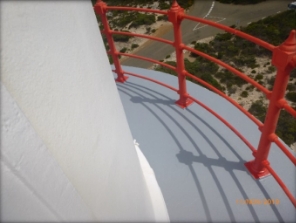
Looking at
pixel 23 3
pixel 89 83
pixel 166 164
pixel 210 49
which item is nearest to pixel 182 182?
pixel 166 164

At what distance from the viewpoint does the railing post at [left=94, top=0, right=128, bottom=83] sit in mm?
2516

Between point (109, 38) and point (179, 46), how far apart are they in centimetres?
90

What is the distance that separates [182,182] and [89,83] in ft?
4.58

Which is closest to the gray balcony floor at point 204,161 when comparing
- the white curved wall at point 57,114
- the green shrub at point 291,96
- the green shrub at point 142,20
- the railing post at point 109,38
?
the railing post at point 109,38

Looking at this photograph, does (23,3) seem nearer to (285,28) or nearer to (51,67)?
(51,67)

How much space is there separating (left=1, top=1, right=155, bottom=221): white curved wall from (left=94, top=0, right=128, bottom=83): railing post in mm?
1678

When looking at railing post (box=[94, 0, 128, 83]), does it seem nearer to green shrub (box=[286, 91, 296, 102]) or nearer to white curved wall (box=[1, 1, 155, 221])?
white curved wall (box=[1, 1, 155, 221])

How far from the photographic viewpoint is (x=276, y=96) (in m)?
1.50

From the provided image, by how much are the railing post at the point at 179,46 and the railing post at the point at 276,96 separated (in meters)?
0.83

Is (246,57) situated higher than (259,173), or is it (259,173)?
(259,173)

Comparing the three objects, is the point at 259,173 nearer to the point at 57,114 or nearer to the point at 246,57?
the point at 57,114

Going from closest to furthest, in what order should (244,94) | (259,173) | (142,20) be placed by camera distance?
(259,173)
(244,94)
(142,20)

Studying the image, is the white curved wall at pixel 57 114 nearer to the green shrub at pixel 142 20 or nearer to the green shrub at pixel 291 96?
the green shrub at pixel 291 96

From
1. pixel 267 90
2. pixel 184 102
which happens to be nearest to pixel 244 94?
pixel 184 102
